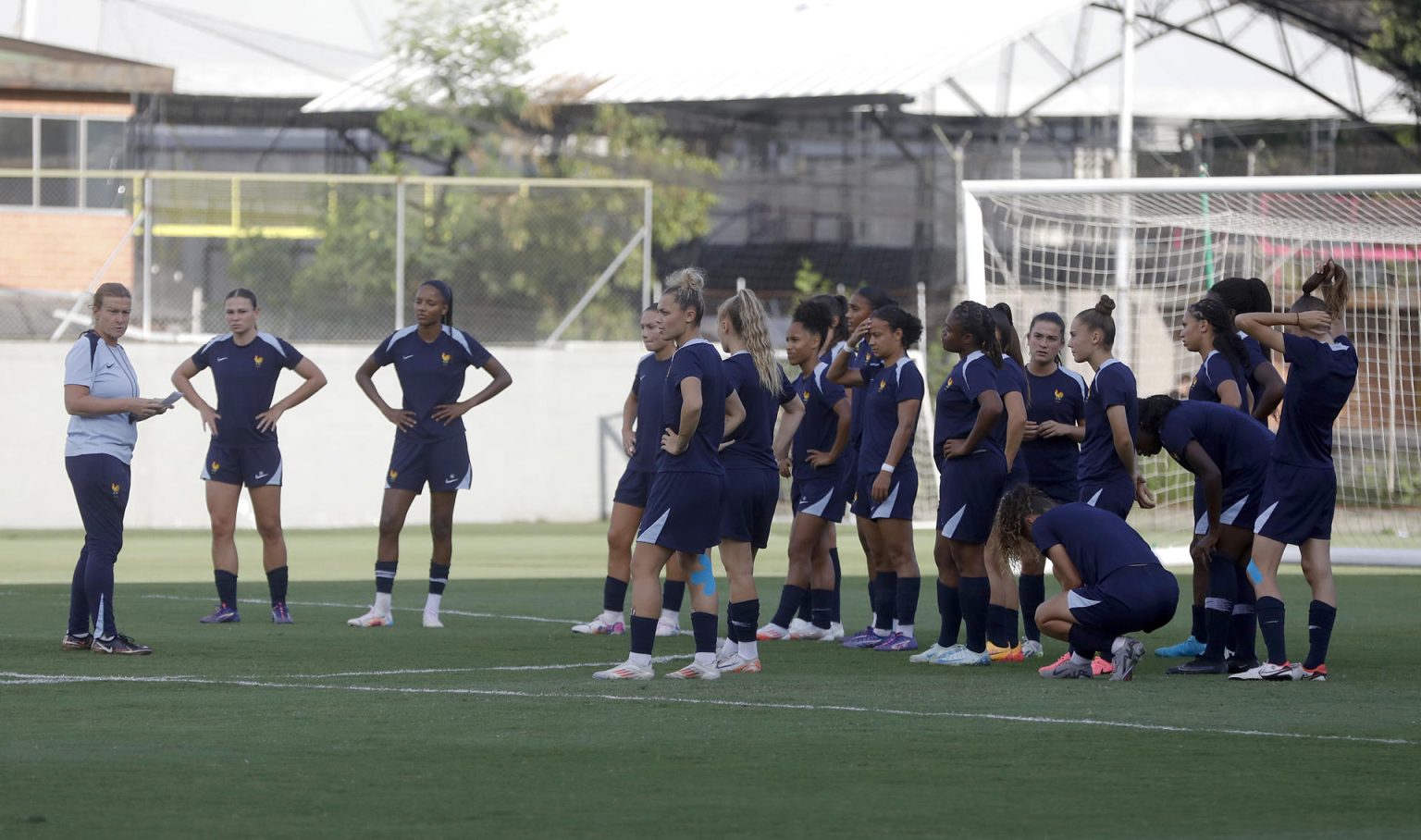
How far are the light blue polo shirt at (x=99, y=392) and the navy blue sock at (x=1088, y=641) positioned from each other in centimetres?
495

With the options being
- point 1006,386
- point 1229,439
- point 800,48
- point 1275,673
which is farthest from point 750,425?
point 800,48

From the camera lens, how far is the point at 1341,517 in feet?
61.5

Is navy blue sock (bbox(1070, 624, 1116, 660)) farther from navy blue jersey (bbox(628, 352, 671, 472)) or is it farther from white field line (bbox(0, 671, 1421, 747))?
navy blue jersey (bbox(628, 352, 671, 472))

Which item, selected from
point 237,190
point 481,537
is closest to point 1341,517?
point 481,537

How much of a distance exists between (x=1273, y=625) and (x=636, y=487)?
12.3 ft

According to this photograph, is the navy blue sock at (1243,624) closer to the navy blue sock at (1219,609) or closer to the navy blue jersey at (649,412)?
the navy blue sock at (1219,609)

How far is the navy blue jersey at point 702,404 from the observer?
870 centimetres

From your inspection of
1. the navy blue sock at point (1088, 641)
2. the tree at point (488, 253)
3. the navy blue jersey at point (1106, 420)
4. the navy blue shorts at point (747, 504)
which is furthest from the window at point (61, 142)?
the navy blue sock at point (1088, 641)

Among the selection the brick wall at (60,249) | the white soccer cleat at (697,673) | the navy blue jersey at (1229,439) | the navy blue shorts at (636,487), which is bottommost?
the white soccer cleat at (697,673)

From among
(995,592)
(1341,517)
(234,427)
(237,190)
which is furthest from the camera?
(237,190)

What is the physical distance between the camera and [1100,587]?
9.07 meters

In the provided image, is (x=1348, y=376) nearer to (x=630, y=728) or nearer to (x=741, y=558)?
(x=741, y=558)

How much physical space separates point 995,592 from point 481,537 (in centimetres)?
1184

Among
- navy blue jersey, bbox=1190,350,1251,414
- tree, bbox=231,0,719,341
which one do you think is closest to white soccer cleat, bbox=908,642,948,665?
navy blue jersey, bbox=1190,350,1251,414
